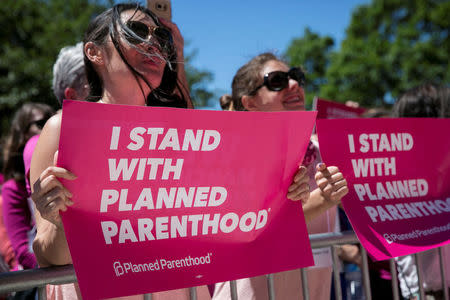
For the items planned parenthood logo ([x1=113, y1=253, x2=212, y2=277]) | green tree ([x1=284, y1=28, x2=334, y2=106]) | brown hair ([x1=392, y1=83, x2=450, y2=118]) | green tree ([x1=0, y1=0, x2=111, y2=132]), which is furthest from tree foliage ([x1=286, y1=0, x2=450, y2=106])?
planned parenthood logo ([x1=113, y1=253, x2=212, y2=277])

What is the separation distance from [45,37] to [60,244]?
17.8 m

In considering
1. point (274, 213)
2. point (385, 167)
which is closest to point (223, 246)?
point (274, 213)

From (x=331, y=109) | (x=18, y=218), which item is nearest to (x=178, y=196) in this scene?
(x=18, y=218)

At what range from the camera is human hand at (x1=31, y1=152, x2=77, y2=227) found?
145 centimetres

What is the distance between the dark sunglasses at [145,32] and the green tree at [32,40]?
13.8m

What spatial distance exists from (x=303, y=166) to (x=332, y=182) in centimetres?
18

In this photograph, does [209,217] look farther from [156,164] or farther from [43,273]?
[43,273]

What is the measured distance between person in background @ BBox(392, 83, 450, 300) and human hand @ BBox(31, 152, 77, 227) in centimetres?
179

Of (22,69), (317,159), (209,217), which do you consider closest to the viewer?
(209,217)

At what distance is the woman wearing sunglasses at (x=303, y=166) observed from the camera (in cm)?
214

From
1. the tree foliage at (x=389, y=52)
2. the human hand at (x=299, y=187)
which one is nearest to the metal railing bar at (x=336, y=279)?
the human hand at (x=299, y=187)

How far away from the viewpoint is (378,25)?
30.0 meters

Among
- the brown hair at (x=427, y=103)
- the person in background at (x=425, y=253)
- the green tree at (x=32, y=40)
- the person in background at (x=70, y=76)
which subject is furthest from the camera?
the green tree at (x=32, y=40)

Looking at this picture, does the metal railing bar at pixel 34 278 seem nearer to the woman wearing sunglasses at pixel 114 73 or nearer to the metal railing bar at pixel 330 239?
the woman wearing sunglasses at pixel 114 73
